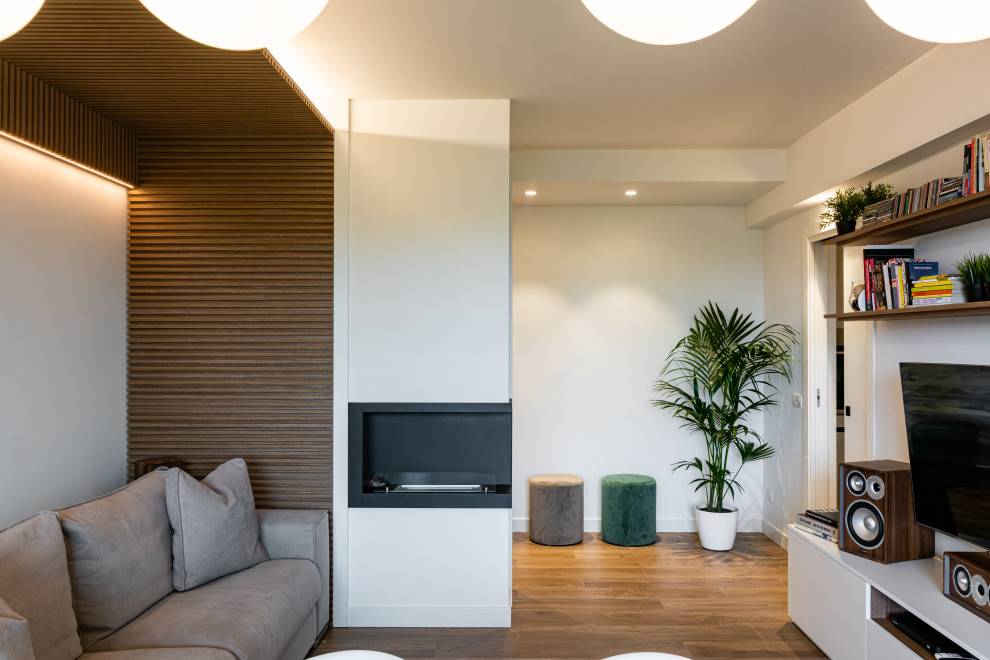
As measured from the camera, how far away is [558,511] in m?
4.67

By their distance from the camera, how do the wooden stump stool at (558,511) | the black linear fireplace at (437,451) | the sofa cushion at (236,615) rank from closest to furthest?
the sofa cushion at (236,615), the black linear fireplace at (437,451), the wooden stump stool at (558,511)

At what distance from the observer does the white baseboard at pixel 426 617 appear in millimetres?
3340

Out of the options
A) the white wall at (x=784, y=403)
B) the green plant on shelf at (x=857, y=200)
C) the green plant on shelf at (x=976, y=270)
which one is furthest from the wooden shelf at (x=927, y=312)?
the white wall at (x=784, y=403)

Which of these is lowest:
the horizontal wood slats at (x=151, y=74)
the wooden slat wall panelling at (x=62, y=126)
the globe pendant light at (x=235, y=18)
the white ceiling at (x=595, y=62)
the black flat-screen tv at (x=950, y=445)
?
the black flat-screen tv at (x=950, y=445)

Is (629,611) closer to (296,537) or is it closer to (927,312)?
(296,537)

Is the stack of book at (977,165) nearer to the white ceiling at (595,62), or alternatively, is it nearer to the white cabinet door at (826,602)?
the white ceiling at (595,62)

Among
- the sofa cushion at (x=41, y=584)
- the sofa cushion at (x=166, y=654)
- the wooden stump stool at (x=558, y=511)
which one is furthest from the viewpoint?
the wooden stump stool at (x=558, y=511)

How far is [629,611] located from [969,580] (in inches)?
64.7

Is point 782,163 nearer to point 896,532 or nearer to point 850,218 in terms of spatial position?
point 850,218

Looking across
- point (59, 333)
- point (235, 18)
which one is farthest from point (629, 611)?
point (235, 18)

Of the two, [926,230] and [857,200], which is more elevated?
[857,200]

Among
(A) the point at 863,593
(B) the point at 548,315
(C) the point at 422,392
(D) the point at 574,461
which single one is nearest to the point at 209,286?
(C) the point at 422,392

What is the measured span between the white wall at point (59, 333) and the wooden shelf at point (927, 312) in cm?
351

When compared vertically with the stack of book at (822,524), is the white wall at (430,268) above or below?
above
